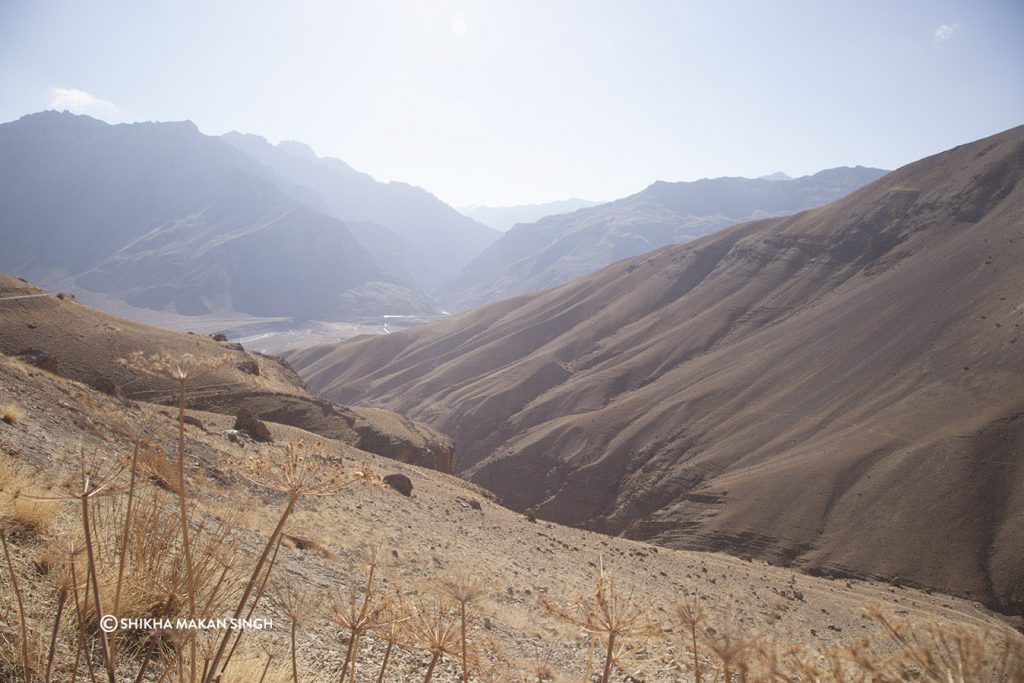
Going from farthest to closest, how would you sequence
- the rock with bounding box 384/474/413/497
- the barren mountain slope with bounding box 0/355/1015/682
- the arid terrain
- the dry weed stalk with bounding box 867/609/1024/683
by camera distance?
the rock with bounding box 384/474/413/497 → the barren mountain slope with bounding box 0/355/1015/682 → the arid terrain → the dry weed stalk with bounding box 867/609/1024/683

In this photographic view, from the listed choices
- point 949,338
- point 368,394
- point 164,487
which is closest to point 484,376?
point 368,394

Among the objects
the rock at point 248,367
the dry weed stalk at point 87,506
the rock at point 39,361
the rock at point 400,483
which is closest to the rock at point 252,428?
the rock at point 400,483

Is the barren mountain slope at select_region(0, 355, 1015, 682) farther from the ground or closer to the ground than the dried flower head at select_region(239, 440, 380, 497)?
closer to the ground

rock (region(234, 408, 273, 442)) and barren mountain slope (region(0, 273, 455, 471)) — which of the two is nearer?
rock (region(234, 408, 273, 442))

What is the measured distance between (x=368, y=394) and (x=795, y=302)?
2309 inches

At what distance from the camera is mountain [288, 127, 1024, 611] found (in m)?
31.4

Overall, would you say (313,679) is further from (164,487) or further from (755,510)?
(755,510)

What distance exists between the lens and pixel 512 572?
554 inches

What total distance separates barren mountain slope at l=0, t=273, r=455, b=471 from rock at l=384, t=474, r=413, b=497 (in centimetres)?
1154

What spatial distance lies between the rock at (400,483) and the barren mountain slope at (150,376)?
11.5 meters

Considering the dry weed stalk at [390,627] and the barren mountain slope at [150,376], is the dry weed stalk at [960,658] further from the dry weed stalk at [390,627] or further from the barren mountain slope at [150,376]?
the barren mountain slope at [150,376]

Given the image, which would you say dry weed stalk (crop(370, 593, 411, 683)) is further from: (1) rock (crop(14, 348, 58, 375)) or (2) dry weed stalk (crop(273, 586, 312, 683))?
(1) rock (crop(14, 348, 58, 375))

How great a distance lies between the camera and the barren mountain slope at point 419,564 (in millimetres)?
4855

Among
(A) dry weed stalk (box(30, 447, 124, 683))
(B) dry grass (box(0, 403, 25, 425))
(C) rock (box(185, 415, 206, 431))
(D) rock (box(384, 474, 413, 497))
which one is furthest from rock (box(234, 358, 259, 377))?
(A) dry weed stalk (box(30, 447, 124, 683))
